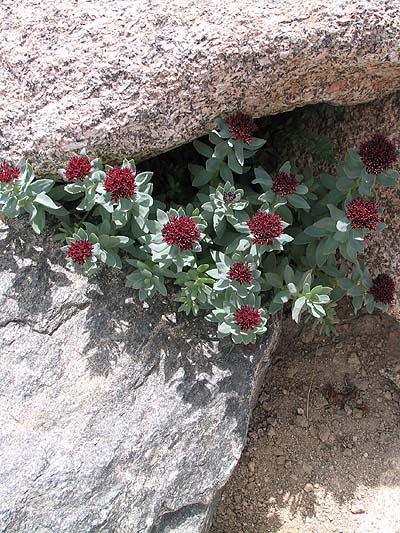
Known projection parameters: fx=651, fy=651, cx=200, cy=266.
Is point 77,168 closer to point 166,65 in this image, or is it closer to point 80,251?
point 80,251

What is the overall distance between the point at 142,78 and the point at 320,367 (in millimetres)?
2431

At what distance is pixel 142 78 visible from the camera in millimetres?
3277

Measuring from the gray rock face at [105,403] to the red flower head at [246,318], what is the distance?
37 centimetres

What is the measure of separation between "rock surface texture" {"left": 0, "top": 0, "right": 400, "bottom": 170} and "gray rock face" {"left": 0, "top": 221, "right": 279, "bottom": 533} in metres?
0.76

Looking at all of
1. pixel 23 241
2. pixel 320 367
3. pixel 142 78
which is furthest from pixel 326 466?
pixel 142 78

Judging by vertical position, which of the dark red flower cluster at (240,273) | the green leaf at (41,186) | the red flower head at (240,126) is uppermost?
the red flower head at (240,126)

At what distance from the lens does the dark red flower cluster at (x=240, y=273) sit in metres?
3.41

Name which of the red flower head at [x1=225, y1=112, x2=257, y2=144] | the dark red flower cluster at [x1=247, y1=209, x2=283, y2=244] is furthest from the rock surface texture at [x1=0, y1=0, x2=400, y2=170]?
the dark red flower cluster at [x1=247, y1=209, x2=283, y2=244]

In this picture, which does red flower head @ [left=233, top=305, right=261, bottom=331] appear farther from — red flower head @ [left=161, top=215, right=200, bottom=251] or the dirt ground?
the dirt ground

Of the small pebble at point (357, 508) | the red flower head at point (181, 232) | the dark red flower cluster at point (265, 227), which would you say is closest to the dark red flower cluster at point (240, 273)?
the dark red flower cluster at point (265, 227)

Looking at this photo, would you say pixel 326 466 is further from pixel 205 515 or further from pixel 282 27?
pixel 282 27

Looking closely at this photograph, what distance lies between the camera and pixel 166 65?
10.7 feet

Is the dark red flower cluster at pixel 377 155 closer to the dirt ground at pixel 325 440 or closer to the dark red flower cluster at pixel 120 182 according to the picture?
the dark red flower cluster at pixel 120 182

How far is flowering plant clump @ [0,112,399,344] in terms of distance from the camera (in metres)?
3.38
